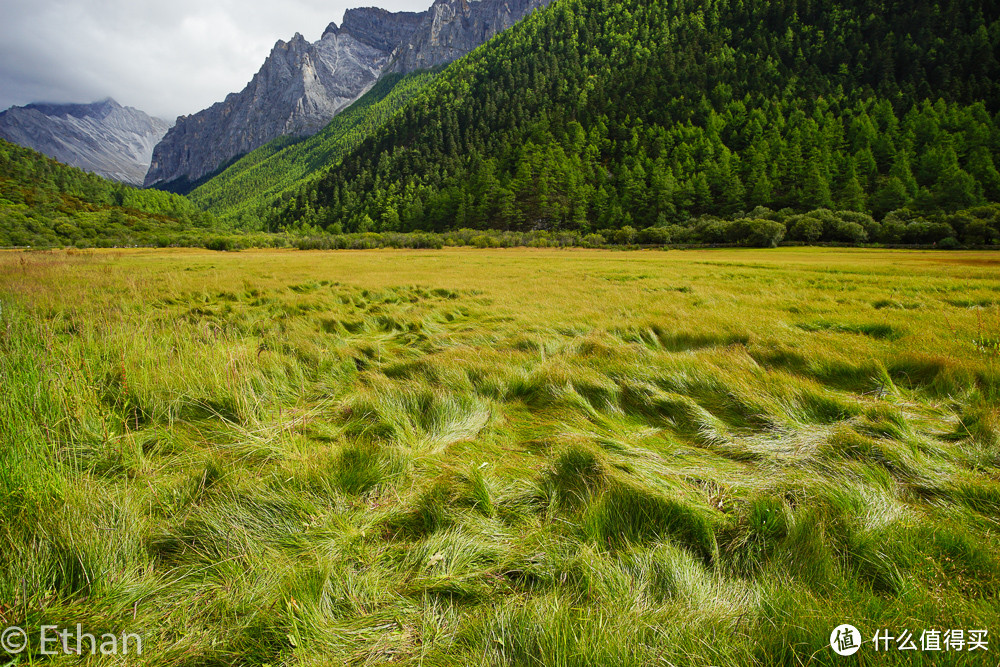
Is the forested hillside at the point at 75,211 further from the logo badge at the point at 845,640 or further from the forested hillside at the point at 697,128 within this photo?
the logo badge at the point at 845,640

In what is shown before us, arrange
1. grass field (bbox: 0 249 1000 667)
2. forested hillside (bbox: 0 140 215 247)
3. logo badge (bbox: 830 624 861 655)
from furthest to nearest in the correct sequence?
forested hillside (bbox: 0 140 215 247) → grass field (bbox: 0 249 1000 667) → logo badge (bbox: 830 624 861 655)

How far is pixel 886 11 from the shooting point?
114312 millimetres

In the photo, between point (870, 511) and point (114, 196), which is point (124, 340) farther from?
point (114, 196)

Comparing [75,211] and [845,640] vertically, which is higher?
[75,211]

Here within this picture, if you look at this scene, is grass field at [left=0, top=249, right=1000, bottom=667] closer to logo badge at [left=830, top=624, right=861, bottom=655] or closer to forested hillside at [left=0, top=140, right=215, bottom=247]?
logo badge at [left=830, top=624, right=861, bottom=655]

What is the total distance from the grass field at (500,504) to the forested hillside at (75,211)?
90.5 metres

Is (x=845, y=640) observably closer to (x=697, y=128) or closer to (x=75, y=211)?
(x=697, y=128)

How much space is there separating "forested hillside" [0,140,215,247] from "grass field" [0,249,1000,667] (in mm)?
90501

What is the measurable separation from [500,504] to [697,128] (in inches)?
4639

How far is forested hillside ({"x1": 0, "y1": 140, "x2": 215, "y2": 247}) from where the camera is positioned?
65150 millimetres

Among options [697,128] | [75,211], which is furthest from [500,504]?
[75,211]

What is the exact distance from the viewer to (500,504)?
2.28 meters

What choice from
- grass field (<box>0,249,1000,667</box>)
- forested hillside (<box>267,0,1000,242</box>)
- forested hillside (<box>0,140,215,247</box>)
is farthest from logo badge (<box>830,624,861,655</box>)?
forested hillside (<box>0,140,215,247</box>)

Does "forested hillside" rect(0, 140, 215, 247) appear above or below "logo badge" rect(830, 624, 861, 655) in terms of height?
above
